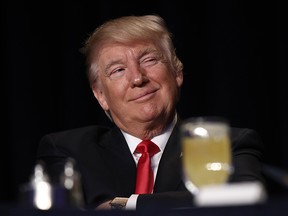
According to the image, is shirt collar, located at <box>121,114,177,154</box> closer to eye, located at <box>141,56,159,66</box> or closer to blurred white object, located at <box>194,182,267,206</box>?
eye, located at <box>141,56,159,66</box>

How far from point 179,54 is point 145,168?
41.1 inches

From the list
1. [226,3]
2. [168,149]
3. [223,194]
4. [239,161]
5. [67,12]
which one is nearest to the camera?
[223,194]

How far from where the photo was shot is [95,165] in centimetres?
217

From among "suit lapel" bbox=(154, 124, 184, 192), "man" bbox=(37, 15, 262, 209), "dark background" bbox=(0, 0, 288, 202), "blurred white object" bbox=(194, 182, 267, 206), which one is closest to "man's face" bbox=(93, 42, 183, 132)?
"man" bbox=(37, 15, 262, 209)

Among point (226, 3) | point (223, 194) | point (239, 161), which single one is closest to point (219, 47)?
point (226, 3)

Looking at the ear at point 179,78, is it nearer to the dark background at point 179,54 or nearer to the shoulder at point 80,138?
the shoulder at point 80,138

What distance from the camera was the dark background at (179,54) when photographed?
2.97 meters

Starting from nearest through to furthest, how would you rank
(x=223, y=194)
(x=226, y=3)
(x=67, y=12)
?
(x=223, y=194)
(x=226, y=3)
(x=67, y=12)

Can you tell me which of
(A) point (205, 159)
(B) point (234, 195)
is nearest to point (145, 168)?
(A) point (205, 159)

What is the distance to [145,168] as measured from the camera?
210 centimetres

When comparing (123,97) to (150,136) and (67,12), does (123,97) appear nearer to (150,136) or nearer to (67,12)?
(150,136)

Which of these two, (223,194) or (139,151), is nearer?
(223,194)

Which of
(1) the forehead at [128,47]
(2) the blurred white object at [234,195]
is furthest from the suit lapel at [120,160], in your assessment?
(2) the blurred white object at [234,195]

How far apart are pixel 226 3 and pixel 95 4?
2.10 feet
